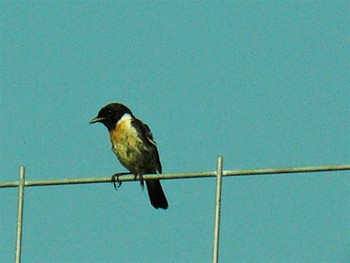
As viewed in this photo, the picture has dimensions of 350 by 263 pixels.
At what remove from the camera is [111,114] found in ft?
42.7

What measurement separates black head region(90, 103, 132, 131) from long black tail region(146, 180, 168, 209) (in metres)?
0.77

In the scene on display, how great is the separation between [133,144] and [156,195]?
0.70 m

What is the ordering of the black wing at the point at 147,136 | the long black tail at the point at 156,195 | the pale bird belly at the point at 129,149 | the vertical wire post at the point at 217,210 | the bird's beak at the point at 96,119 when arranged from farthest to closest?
the bird's beak at the point at 96,119
the long black tail at the point at 156,195
the black wing at the point at 147,136
the pale bird belly at the point at 129,149
the vertical wire post at the point at 217,210

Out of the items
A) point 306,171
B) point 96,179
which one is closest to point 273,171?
point 306,171

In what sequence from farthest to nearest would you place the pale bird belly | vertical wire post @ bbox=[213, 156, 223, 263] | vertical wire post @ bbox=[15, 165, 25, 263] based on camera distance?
the pale bird belly → vertical wire post @ bbox=[15, 165, 25, 263] → vertical wire post @ bbox=[213, 156, 223, 263]

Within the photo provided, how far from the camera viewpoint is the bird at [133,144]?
12.5 metres

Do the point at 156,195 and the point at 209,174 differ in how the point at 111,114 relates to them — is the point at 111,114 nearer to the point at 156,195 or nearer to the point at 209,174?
the point at 156,195

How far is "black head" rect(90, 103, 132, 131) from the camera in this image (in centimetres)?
1292

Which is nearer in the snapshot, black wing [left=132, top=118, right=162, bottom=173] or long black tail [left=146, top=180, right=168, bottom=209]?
black wing [left=132, top=118, right=162, bottom=173]

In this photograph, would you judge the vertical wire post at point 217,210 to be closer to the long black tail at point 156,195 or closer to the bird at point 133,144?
the bird at point 133,144

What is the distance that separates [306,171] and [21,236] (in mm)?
2055

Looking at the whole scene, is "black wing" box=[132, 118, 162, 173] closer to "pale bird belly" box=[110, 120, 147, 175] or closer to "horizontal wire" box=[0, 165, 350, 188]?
"pale bird belly" box=[110, 120, 147, 175]

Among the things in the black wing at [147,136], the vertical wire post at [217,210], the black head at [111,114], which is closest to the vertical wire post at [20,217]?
the vertical wire post at [217,210]

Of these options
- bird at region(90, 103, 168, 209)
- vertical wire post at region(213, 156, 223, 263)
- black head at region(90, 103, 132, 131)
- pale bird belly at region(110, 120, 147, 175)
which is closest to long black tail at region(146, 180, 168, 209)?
bird at region(90, 103, 168, 209)
